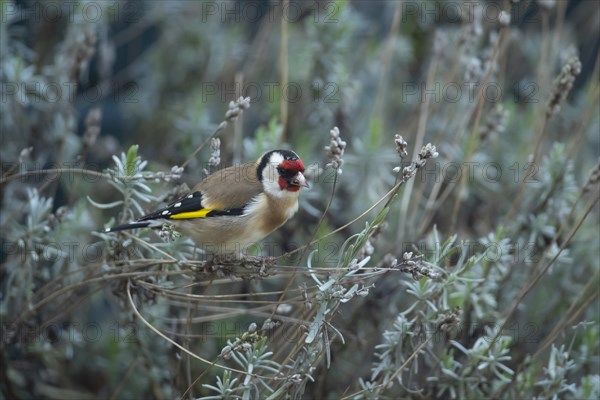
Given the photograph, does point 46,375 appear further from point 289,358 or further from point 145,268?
point 289,358

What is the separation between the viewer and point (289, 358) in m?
2.53

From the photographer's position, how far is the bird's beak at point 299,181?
10.2 ft

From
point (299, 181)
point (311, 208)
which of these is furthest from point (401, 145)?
point (311, 208)

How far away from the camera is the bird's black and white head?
320 cm

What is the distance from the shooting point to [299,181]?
3135mm

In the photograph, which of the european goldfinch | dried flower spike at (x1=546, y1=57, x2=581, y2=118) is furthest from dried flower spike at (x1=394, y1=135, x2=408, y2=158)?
dried flower spike at (x1=546, y1=57, x2=581, y2=118)

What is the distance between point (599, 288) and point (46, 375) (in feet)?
8.62

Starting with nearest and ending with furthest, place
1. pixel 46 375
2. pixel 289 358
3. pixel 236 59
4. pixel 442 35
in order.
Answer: pixel 289 358, pixel 46 375, pixel 442 35, pixel 236 59

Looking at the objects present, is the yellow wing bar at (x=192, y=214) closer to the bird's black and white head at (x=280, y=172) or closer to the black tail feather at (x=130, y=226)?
the black tail feather at (x=130, y=226)

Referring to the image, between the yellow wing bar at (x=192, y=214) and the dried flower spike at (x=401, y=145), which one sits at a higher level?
the dried flower spike at (x=401, y=145)

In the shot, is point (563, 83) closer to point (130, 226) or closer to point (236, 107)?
point (236, 107)

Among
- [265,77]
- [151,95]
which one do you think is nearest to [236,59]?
[265,77]

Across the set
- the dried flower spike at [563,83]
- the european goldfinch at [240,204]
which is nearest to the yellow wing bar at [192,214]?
A: the european goldfinch at [240,204]

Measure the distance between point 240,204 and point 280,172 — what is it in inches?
8.7
